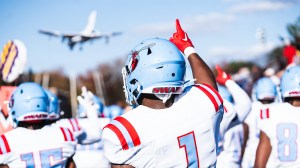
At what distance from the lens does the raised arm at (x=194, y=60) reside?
3.49 m

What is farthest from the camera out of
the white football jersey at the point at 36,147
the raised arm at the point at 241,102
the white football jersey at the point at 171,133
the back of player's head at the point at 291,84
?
the back of player's head at the point at 291,84

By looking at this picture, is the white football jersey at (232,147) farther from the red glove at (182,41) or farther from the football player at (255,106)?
the red glove at (182,41)

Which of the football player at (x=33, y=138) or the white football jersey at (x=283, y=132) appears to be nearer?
the football player at (x=33, y=138)

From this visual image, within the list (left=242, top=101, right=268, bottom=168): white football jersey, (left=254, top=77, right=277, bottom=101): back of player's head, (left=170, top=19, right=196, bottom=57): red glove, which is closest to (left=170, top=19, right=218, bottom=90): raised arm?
(left=170, top=19, right=196, bottom=57): red glove

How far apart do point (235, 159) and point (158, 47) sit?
16.3 ft

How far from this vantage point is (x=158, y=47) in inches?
123

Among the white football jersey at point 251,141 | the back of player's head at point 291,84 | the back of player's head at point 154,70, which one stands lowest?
the white football jersey at point 251,141

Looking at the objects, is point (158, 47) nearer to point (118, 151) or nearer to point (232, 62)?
point (118, 151)

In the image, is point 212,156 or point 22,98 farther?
point 22,98

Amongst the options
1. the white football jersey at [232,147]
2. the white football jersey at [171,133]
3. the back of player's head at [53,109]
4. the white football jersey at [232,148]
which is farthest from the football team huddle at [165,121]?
the white football jersey at [232,148]

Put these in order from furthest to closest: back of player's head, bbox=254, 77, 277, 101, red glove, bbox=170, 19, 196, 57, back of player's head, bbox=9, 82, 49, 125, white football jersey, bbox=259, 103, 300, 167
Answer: back of player's head, bbox=254, 77, 277, 101
white football jersey, bbox=259, 103, 300, 167
back of player's head, bbox=9, 82, 49, 125
red glove, bbox=170, 19, 196, 57

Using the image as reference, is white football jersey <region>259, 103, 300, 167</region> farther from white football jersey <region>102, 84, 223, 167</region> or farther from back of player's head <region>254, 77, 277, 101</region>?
back of player's head <region>254, 77, 277, 101</region>

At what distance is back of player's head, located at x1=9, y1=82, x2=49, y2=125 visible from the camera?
4.52 metres

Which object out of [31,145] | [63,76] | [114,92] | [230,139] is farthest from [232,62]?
[31,145]
